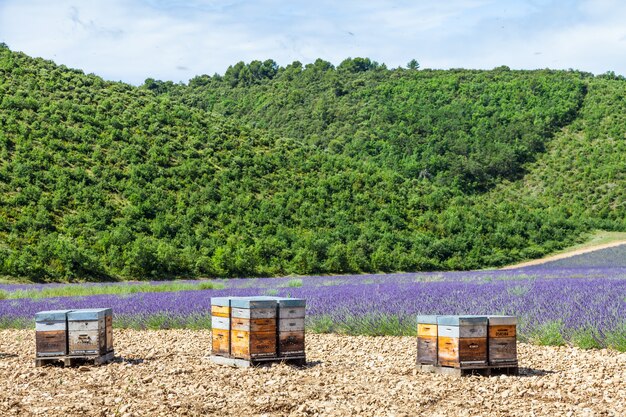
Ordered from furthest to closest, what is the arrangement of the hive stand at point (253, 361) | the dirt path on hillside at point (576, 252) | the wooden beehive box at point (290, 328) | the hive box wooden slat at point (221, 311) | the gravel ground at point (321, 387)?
the dirt path on hillside at point (576, 252)
the hive box wooden slat at point (221, 311)
the wooden beehive box at point (290, 328)
the hive stand at point (253, 361)
the gravel ground at point (321, 387)

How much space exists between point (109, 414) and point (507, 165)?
69.0 m

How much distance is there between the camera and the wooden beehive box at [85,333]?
11.2m

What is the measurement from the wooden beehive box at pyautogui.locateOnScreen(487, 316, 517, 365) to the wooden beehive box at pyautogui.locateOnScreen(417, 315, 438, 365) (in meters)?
0.70

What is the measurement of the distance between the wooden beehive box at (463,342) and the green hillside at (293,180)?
26.3 metres

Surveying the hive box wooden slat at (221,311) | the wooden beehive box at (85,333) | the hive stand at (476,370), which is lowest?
the hive stand at (476,370)

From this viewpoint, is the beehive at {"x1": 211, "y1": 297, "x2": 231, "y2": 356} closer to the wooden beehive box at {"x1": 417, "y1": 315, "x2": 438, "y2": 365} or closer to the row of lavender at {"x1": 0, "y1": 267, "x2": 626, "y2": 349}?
the wooden beehive box at {"x1": 417, "y1": 315, "x2": 438, "y2": 365}

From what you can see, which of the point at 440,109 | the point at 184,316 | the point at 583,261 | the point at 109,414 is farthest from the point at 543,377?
the point at 440,109

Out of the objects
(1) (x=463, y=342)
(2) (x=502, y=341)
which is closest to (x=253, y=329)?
(1) (x=463, y=342)

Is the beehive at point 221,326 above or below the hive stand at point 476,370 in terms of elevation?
above

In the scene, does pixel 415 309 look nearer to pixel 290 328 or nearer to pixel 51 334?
pixel 290 328

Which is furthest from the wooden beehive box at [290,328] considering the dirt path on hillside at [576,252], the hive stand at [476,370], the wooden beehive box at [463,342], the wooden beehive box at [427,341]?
the dirt path on hillside at [576,252]

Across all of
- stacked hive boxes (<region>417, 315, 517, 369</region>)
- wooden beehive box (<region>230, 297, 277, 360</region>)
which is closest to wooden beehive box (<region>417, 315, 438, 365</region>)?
stacked hive boxes (<region>417, 315, 517, 369</region>)

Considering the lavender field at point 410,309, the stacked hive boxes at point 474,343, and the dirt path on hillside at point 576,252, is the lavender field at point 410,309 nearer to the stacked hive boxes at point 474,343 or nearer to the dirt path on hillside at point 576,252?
the stacked hive boxes at point 474,343

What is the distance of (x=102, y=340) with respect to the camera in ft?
37.2
